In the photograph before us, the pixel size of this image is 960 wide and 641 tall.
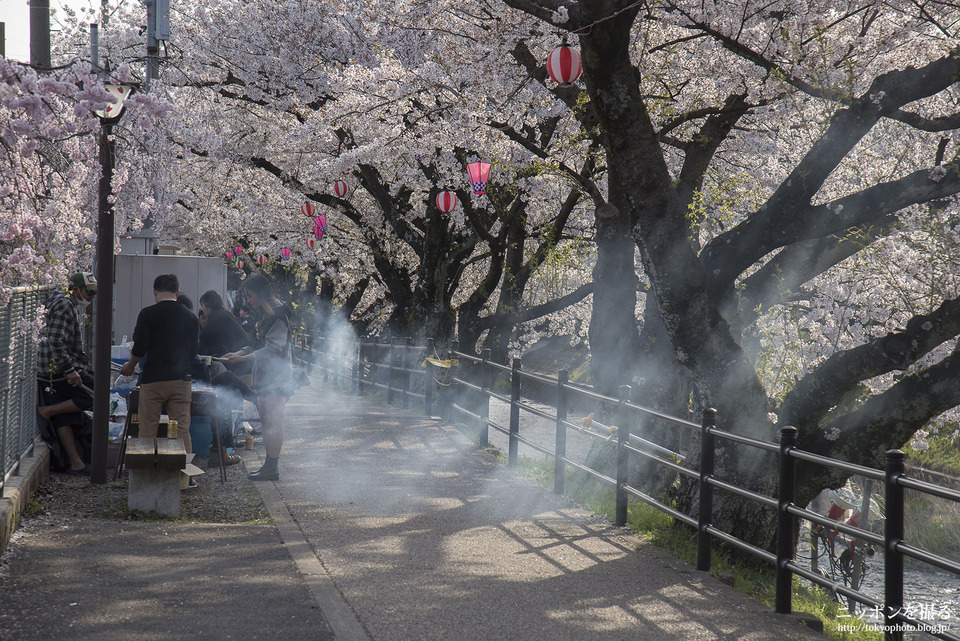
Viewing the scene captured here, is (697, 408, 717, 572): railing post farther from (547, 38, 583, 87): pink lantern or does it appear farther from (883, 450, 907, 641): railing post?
(547, 38, 583, 87): pink lantern

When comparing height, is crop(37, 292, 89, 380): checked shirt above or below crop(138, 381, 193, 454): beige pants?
above

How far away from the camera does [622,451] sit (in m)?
7.60

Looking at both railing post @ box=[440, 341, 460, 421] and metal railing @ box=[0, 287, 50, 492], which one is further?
railing post @ box=[440, 341, 460, 421]

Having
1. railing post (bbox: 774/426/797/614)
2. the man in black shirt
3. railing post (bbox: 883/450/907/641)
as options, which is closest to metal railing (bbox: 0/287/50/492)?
the man in black shirt

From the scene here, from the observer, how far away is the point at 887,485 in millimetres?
4582

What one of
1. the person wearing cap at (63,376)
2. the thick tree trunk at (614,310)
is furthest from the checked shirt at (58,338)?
the thick tree trunk at (614,310)

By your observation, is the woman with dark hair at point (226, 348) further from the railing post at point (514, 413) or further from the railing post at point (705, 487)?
the railing post at point (705, 487)

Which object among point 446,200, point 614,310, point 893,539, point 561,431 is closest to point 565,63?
point 561,431

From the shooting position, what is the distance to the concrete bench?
275 inches

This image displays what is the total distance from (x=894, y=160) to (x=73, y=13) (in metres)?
19.3

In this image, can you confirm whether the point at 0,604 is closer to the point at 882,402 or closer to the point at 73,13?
the point at 882,402

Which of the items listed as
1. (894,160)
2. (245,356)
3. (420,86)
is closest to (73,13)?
(420,86)

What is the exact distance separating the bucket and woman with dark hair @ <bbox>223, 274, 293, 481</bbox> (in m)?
1.20

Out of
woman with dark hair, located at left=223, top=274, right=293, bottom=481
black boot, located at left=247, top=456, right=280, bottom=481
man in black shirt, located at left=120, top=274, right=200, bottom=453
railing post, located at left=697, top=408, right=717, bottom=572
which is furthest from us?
black boot, located at left=247, top=456, right=280, bottom=481
